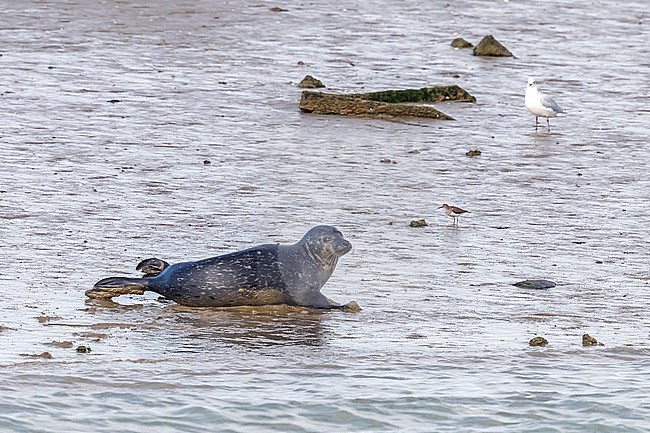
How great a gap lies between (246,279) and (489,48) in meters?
11.3

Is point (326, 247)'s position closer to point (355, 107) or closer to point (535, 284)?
point (535, 284)

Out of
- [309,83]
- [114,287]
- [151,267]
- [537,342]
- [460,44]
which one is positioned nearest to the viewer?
[537,342]

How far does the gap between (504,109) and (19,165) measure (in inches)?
232

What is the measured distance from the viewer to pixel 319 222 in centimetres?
1020

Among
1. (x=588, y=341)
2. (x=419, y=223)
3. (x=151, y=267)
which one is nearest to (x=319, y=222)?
(x=419, y=223)

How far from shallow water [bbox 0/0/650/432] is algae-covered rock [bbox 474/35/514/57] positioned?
11.3 inches

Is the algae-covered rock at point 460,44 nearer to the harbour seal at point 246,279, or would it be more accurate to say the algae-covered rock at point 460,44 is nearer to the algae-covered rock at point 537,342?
the harbour seal at point 246,279

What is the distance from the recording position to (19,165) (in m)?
11.6

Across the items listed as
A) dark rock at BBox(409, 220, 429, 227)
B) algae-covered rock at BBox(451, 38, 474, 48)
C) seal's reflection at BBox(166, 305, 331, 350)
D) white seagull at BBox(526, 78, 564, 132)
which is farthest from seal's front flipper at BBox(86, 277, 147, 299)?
algae-covered rock at BBox(451, 38, 474, 48)

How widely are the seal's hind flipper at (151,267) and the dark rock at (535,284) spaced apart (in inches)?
83.4

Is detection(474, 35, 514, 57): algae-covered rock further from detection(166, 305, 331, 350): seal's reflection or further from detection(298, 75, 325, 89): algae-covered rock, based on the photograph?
detection(166, 305, 331, 350): seal's reflection

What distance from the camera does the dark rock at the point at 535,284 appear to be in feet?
28.6

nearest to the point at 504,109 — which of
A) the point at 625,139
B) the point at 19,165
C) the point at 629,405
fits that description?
the point at 625,139

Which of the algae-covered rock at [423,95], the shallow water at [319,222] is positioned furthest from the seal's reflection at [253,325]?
the algae-covered rock at [423,95]
